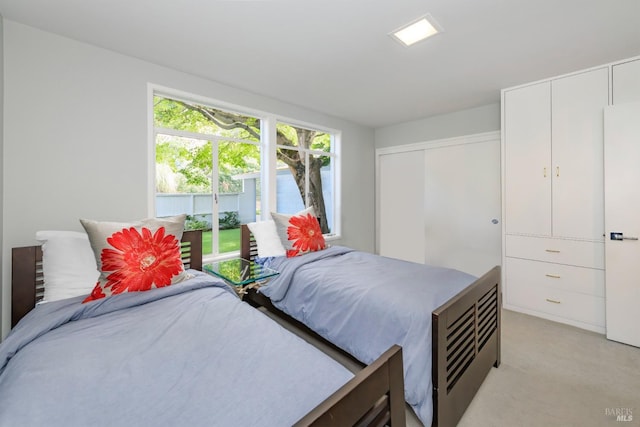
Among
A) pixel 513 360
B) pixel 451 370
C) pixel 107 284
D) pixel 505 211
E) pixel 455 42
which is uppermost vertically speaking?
pixel 455 42

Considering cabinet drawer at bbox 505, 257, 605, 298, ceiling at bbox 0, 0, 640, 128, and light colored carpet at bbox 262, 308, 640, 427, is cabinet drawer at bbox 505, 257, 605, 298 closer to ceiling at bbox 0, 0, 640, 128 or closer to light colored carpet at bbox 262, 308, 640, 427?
light colored carpet at bbox 262, 308, 640, 427

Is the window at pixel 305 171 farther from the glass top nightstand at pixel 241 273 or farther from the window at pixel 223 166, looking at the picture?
the glass top nightstand at pixel 241 273

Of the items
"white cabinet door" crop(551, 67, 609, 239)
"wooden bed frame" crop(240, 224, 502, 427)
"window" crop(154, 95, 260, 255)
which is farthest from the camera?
"window" crop(154, 95, 260, 255)

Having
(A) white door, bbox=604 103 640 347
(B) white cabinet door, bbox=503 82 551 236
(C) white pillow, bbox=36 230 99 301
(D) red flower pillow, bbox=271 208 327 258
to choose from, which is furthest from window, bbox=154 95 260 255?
(A) white door, bbox=604 103 640 347

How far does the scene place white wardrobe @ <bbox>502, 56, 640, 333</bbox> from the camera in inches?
98.9

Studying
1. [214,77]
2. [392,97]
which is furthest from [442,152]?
[214,77]

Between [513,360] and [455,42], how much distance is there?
2.51m

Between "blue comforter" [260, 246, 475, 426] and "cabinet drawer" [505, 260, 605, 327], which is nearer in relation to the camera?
"blue comforter" [260, 246, 475, 426]

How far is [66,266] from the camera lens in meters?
1.61

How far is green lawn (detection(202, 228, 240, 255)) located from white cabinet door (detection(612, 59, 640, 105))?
386cm

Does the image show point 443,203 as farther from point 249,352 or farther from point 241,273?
point 249,352

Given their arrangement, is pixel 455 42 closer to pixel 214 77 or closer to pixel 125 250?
pixel 214 77

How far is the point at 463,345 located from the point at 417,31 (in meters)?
2.13

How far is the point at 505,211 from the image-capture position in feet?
10.0
